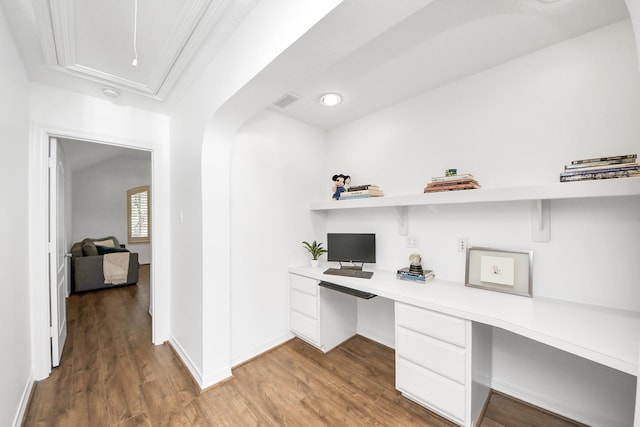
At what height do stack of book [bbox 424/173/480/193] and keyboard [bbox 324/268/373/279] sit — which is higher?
stack of book [bbox 424/173/480/193]

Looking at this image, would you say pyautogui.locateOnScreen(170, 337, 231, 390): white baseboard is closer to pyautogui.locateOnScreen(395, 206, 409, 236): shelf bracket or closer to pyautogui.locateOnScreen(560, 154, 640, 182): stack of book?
pyautogui.locateOnScreen(395, 206, 409, 236): shelf bracket

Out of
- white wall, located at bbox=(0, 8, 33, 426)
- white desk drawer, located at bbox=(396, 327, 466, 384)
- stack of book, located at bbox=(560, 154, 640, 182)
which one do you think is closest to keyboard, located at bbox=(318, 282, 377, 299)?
white desk drawer, located at bbox=(396, 327, 466, 384)

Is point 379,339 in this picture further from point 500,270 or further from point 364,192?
point 364,192

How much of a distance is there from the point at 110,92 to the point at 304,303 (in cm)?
259

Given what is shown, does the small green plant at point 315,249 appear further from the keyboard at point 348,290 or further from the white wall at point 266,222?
the keyboard at point 348,290

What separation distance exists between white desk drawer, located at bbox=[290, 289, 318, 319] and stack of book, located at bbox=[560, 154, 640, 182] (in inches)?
81.3

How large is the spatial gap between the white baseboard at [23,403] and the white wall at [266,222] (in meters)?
1.32

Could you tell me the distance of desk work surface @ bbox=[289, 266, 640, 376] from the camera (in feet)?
3.54

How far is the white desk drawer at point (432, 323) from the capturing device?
1.51m

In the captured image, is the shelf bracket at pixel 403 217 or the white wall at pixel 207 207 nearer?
the white wall at pixel 207 207

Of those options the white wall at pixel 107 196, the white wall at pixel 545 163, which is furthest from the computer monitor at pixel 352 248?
the white wall at pixel 107 196

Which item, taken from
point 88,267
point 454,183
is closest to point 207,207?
point 454,183

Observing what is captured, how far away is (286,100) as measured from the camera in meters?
2.36

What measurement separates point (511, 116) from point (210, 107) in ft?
7.23
